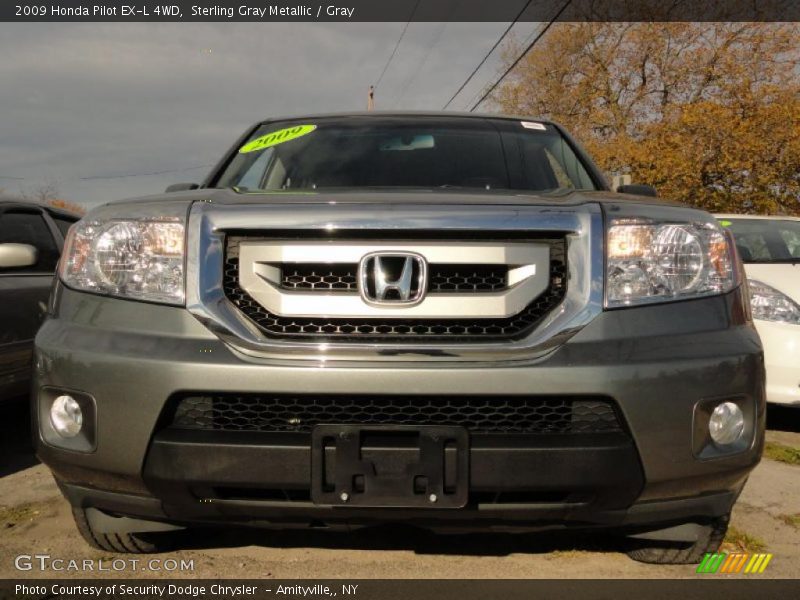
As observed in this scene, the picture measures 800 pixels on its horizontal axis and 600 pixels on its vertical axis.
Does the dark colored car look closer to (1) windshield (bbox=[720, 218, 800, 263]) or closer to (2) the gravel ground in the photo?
(2) the gravel ground

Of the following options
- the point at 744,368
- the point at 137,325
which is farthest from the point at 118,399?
the point at 744,368

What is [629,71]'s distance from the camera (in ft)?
87.1

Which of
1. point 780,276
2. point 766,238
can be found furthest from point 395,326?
point 766,238

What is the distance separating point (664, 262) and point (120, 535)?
1934mm

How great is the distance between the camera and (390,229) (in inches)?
83.3

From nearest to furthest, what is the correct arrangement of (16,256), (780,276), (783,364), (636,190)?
1. (636,190)
2. (16,256)
3. (783,364)
4. (780,276)

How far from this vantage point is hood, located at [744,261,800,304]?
4.97 meters

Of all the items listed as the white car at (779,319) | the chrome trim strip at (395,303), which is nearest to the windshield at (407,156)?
the chrome trim strip at (395,303)

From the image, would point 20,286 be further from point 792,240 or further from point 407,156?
point 792,240

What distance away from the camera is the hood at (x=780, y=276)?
497 centimetres

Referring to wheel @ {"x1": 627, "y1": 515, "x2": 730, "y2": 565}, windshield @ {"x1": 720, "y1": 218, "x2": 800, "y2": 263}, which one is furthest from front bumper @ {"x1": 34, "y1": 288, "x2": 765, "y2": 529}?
windshield @ {"x1": 720, "y1": 218, "x2": 800, "y2": 263}

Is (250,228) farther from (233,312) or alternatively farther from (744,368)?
(744,368)

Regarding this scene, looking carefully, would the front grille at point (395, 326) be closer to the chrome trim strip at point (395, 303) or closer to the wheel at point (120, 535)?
the chrome trim strip at point (395, 303)

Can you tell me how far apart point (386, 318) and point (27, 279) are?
3175 millimetres
